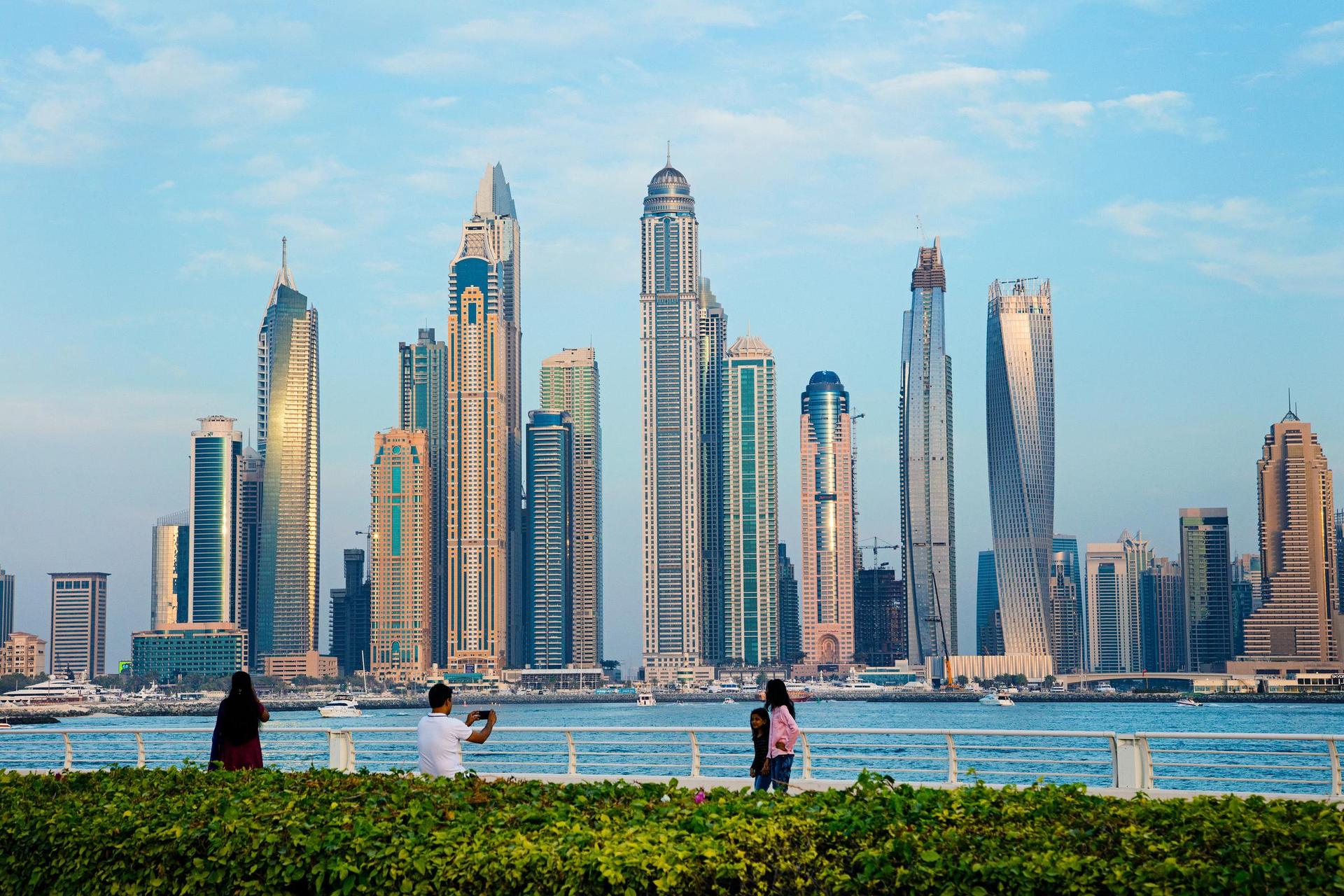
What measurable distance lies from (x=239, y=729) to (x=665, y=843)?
7645 millimetres

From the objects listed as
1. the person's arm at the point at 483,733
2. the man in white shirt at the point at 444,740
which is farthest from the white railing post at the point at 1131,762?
the man in white shirt at the point at 444,740

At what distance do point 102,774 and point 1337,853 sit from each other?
826cm

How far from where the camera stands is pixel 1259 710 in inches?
6708

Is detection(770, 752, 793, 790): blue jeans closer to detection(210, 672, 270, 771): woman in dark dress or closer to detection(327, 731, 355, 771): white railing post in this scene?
detection(210, 672, 270, 771): woman in dark dress

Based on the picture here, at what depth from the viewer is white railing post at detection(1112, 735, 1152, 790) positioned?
44.6ft

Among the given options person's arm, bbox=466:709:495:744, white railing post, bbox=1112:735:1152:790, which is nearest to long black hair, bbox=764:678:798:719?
person's arm, bbox=466:709:495:744

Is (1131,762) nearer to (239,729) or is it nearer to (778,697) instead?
(778,697)

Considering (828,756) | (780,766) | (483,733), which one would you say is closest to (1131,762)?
(780,766)

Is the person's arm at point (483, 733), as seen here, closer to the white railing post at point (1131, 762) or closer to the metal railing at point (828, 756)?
the metal railing at point (828, 756)

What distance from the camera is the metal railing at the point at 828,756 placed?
14203 mm

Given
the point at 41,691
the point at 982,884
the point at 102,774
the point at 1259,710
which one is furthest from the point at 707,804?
the point at 41,691

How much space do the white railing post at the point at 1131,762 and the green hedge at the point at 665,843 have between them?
634 cm

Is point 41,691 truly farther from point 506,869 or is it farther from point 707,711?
point 506,869

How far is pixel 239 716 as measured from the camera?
43.1ft
